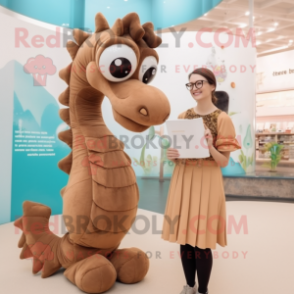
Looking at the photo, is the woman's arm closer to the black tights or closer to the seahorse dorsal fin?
the black tights

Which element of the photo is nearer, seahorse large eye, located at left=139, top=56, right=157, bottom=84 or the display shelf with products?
seahorse large eye, located at left=139, top=56, right=157, bottom=84

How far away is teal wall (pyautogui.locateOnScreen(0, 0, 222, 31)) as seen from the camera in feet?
8.20

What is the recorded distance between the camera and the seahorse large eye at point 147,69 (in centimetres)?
134

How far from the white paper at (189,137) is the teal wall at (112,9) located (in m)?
1.48

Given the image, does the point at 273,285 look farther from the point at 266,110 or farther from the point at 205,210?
the point at 266,110

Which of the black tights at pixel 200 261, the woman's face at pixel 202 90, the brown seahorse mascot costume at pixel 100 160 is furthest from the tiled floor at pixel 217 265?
the woman's face at pixel 202 90

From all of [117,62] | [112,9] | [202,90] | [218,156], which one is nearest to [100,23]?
[117,62]

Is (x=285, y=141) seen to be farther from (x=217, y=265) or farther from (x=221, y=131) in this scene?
(x=221, y=131)

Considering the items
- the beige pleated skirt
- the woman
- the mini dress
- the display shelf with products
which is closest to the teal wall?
the woman

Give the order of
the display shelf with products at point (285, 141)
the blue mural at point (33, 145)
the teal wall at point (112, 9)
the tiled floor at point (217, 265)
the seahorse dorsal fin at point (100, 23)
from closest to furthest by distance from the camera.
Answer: the seahorse dorsal fin at point (100, 23) < the tiled floor at point (217, 265) < the teal wall at point (112, 9) < the blue mural at point (33, 145) < the display shelf with products at point (285, 141)

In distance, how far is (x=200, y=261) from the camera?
1.35 m

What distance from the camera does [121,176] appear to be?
144 cm

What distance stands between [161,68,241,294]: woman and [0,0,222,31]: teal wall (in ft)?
4.37

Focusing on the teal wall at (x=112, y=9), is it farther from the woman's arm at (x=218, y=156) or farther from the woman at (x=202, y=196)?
the woman's arm at (x=218, y=156)
